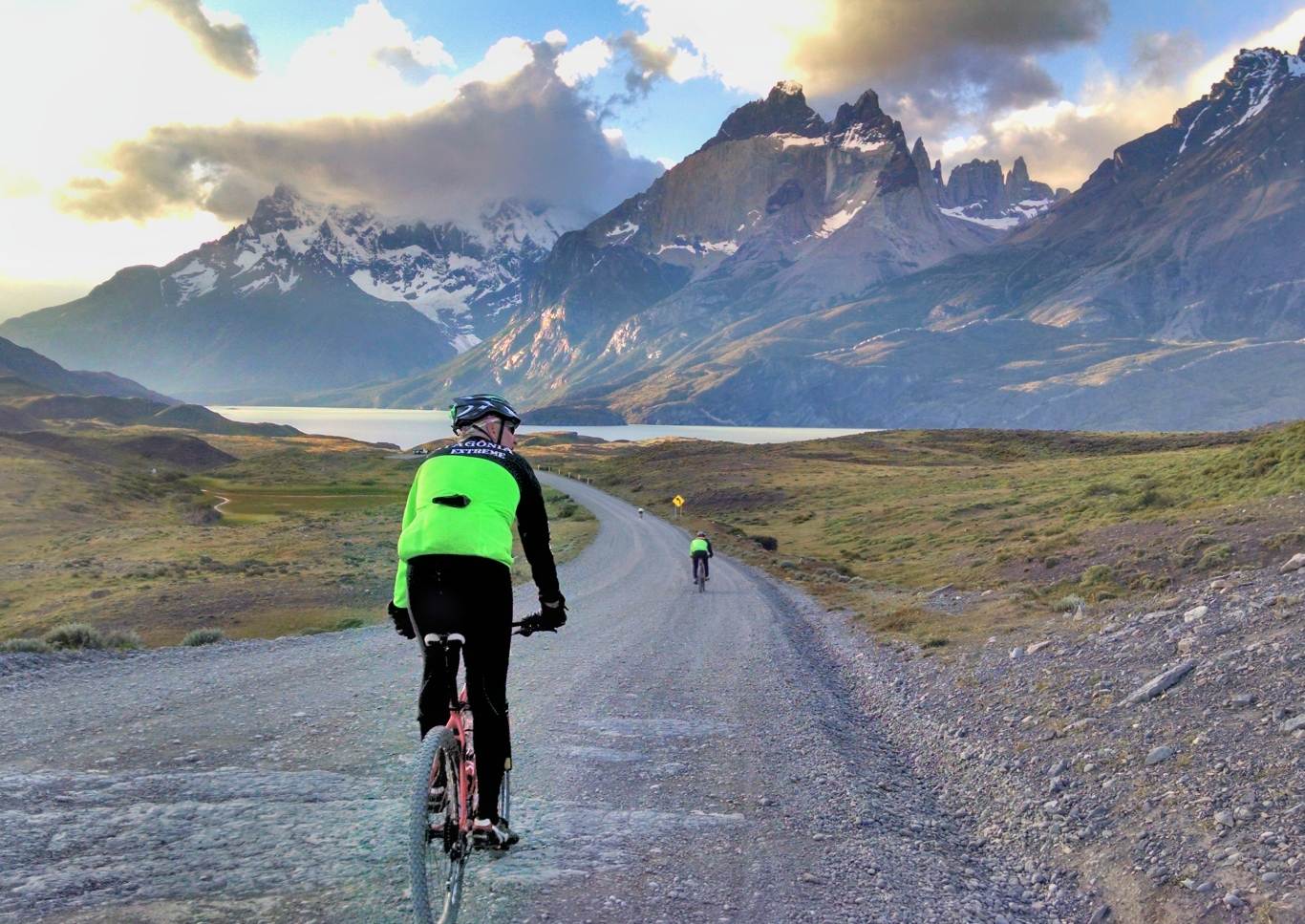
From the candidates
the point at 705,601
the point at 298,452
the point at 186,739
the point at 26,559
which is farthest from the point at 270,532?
the point at 298,452

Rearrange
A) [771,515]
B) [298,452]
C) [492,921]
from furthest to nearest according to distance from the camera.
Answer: [298,452], [771,515], [492,921]

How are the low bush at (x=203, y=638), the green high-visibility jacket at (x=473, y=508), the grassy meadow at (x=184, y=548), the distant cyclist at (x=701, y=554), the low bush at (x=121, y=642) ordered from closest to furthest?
1. the green high-visibility jacket at (x=473, y=508)
2. the low bush at (x=121, y=642)
3. the low bush at (x=203, y=638)
4. the grassy meadow at (x=184, y=548)
5. the distant cyclist at (x=701, y=554)

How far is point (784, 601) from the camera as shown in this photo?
27.7 metres

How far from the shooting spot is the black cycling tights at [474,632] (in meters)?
5.05

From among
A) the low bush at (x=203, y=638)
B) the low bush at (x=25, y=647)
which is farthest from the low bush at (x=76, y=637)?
the low bush at (x=203, y=638)

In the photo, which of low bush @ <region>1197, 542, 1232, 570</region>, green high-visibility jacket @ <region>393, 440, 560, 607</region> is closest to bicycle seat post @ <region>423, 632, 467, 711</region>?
green high-visibility jacket @ <region>393, 440, 560, 607</region>

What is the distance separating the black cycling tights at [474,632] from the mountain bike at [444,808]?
0.07 metres

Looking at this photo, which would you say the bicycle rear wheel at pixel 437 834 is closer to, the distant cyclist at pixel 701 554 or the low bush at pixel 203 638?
the low bush at pixel 203 638

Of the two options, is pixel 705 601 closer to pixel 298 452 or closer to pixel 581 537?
pixel 581 537

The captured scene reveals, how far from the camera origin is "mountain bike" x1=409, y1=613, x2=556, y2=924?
4738 millimetres

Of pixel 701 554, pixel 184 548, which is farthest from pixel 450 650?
pixel 184 548

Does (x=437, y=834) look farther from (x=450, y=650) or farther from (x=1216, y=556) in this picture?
Answer: (x=1216, y=556)

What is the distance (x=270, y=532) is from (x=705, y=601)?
3931cm

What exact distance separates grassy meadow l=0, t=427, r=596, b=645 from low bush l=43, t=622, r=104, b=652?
4058 millimetres
